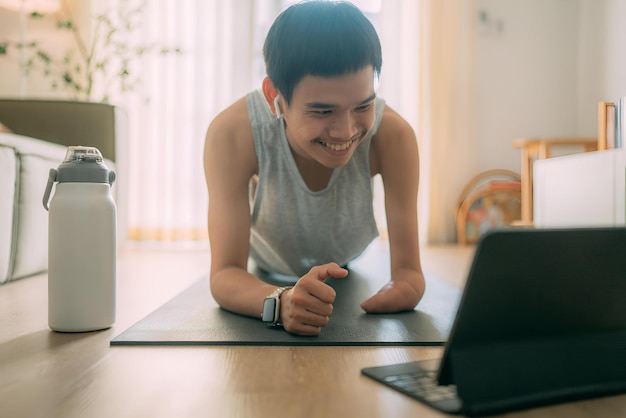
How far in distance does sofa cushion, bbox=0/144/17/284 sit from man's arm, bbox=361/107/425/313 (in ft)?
3.07

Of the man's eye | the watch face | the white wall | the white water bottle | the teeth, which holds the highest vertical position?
the white wall

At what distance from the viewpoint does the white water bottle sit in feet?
2.52

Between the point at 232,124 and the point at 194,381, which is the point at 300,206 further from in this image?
the point at 194,381

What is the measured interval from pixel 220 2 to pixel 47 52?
1.10m

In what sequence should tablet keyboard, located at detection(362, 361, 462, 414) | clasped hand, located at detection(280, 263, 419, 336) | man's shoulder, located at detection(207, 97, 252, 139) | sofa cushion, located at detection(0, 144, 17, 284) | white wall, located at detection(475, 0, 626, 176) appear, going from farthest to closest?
white wall, located at detection(475, 0, 626, 176) < sofa cushion, located at detection(0, 144, 17, 284) < man's shoulder, located at detection(207, 97, 252, 139) < clasped hand, located at detection(280, 263, 419, 336) < tablet keyboard, located at detection(362, 361, 462, 414)

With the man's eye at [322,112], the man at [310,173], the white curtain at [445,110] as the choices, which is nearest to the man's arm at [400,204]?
the man at [310,173]

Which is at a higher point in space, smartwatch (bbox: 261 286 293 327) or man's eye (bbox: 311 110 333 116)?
man's eye (bbox: 311 110 333 116)

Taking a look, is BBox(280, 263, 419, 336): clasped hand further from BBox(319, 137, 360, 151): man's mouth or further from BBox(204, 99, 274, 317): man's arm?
BBox(319, 137, 360, 151): man's mouth

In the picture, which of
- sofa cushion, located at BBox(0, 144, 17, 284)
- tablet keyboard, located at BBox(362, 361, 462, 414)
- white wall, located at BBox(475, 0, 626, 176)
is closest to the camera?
tablet keyboard, located at BBox(362, 361, 462, 414)

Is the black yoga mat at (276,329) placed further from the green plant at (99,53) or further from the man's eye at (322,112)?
the green plant at (99,53)

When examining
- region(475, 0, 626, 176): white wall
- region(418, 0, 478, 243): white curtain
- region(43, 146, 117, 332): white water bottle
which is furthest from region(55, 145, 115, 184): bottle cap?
region(475, 0, 626, 176): white wall

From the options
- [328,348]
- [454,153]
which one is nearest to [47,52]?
[454,153]

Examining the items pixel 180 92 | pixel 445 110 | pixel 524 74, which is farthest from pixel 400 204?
pixel 524 74

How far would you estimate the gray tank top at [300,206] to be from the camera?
47.4 inches
